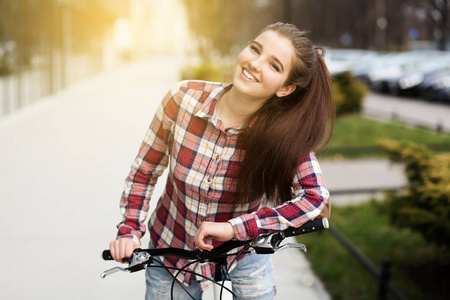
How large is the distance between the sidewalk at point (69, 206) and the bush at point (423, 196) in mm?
895

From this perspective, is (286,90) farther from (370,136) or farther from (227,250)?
(370,136)

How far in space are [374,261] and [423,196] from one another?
131cm

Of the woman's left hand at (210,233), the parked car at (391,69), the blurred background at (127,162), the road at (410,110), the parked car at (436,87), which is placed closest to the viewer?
the woman's left hand at (210,233)

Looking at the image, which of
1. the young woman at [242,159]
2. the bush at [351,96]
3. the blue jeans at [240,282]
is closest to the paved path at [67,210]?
the blue jeans at [240,282]

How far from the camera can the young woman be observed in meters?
1.89

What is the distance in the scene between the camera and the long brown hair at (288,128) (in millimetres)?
1937

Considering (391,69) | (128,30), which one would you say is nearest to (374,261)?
(391,69)

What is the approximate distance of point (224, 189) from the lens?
2.05 m

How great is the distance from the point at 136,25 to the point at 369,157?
59.0 m

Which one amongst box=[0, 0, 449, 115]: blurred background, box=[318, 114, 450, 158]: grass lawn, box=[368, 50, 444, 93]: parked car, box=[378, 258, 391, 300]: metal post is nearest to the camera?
box=[378, 258, 391, 300]: metal post

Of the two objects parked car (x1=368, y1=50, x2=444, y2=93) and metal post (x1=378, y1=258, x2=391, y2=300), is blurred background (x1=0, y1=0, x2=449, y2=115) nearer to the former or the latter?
parked car (x1=368, y1=50, x2=444, y2=93)

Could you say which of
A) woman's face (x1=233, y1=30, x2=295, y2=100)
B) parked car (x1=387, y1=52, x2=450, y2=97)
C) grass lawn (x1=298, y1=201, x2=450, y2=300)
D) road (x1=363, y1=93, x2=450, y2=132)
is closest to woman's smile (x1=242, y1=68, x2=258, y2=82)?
woman's face (x1=233, y1=30, x2=295, y2=100)

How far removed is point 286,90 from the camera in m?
1.99

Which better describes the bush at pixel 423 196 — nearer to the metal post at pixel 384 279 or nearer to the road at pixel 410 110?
the metal post at pixel 384 279
